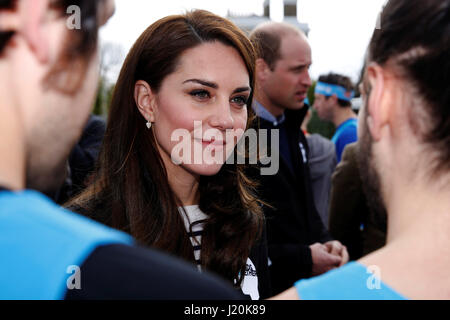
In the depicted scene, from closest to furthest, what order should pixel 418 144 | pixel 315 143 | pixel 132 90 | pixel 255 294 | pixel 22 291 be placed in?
pixel 22 291
pixel 418 144
pixel 255 294
pixel 132 90
pixel 315 143

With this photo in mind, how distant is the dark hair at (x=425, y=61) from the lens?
905mm

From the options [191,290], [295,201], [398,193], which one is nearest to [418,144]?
[398,193]

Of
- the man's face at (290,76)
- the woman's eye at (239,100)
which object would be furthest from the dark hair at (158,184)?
the man's face at (290,76)

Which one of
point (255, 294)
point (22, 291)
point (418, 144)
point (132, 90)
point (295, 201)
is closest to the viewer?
point (22, 291)

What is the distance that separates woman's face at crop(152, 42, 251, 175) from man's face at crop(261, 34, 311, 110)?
1598 millimetres

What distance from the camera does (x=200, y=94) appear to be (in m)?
2.09

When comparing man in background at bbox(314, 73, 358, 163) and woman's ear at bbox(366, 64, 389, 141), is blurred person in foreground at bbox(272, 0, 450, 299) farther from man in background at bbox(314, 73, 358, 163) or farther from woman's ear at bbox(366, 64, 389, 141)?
man in background at bbox(314, 73, 358, 163)

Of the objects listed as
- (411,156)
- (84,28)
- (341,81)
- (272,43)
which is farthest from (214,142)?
(341,81)

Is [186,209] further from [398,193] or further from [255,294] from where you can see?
[398,193]

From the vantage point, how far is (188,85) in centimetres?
206

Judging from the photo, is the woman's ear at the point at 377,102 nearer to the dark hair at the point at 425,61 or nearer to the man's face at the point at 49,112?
A: the dark hair at the point at 425,61

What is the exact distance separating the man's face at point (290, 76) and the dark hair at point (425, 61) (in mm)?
2755
